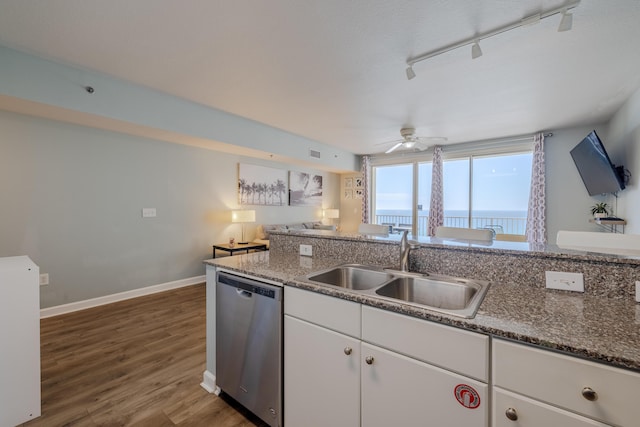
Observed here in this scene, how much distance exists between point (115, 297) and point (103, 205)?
1.16m

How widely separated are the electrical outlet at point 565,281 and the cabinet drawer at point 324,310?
35.1 inches

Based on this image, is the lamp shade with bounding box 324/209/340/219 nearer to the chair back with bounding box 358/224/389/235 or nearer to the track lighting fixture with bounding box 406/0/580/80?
the chair back with bounding box 358/224/389/235

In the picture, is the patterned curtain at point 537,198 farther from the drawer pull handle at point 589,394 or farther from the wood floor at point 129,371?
the wood floor at point 129,371

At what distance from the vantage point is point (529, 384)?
0.81m

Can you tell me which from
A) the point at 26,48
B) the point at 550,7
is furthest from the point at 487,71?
the point at 26,48

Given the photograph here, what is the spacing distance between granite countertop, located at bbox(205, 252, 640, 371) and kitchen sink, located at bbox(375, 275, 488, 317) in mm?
111

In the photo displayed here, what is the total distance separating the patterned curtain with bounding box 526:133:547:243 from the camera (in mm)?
4543

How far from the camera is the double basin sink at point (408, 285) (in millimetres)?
1312

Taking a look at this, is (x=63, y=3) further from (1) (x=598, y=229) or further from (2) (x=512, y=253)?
(1) (x=598, y=229)

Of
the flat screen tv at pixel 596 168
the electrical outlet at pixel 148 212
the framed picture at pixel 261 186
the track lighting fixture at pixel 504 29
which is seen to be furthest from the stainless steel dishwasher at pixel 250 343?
the flat screen tv at pixel 596 168

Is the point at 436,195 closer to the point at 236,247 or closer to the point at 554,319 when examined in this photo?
the point at 236,247

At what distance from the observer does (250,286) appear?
4.99ft

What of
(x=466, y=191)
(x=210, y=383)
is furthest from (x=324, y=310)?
(x=466, y=191)

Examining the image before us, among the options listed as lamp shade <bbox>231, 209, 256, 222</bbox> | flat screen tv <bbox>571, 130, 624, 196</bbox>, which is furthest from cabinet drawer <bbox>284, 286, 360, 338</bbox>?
flat screen tv <bbox>571, 130, 624, 196</bbox>
